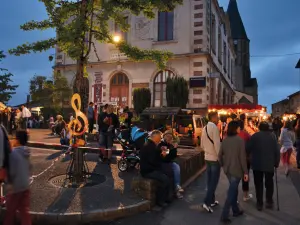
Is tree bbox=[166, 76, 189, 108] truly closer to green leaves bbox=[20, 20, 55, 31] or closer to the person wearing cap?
green leaves bbox=[20, 20, 55, 31]

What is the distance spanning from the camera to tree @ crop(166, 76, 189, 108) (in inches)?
852

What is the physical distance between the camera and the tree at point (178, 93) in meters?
21.6

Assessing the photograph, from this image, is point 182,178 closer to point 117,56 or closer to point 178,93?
point 178,93

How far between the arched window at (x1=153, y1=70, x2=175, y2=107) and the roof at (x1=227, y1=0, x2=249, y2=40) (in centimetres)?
4992

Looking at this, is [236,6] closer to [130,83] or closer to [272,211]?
[130,83]

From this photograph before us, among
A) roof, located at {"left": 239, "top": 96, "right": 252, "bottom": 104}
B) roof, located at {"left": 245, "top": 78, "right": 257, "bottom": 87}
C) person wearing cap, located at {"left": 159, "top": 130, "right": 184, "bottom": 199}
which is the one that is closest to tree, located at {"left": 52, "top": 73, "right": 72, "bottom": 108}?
person wearing cap, located at {"left": 159, "top": 130, "right": 184, "bottom": 199}

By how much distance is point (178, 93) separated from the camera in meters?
21.6

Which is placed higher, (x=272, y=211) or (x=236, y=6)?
(x=236, y=6)

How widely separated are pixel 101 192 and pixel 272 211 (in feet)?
11.7

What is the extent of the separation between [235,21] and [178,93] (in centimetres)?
5236

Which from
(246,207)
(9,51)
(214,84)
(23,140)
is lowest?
(246,207)

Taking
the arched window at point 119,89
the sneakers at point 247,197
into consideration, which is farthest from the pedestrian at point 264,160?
the arched window at point 119,89

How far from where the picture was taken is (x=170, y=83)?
21953mm

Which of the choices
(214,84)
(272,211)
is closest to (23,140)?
(272,211)
